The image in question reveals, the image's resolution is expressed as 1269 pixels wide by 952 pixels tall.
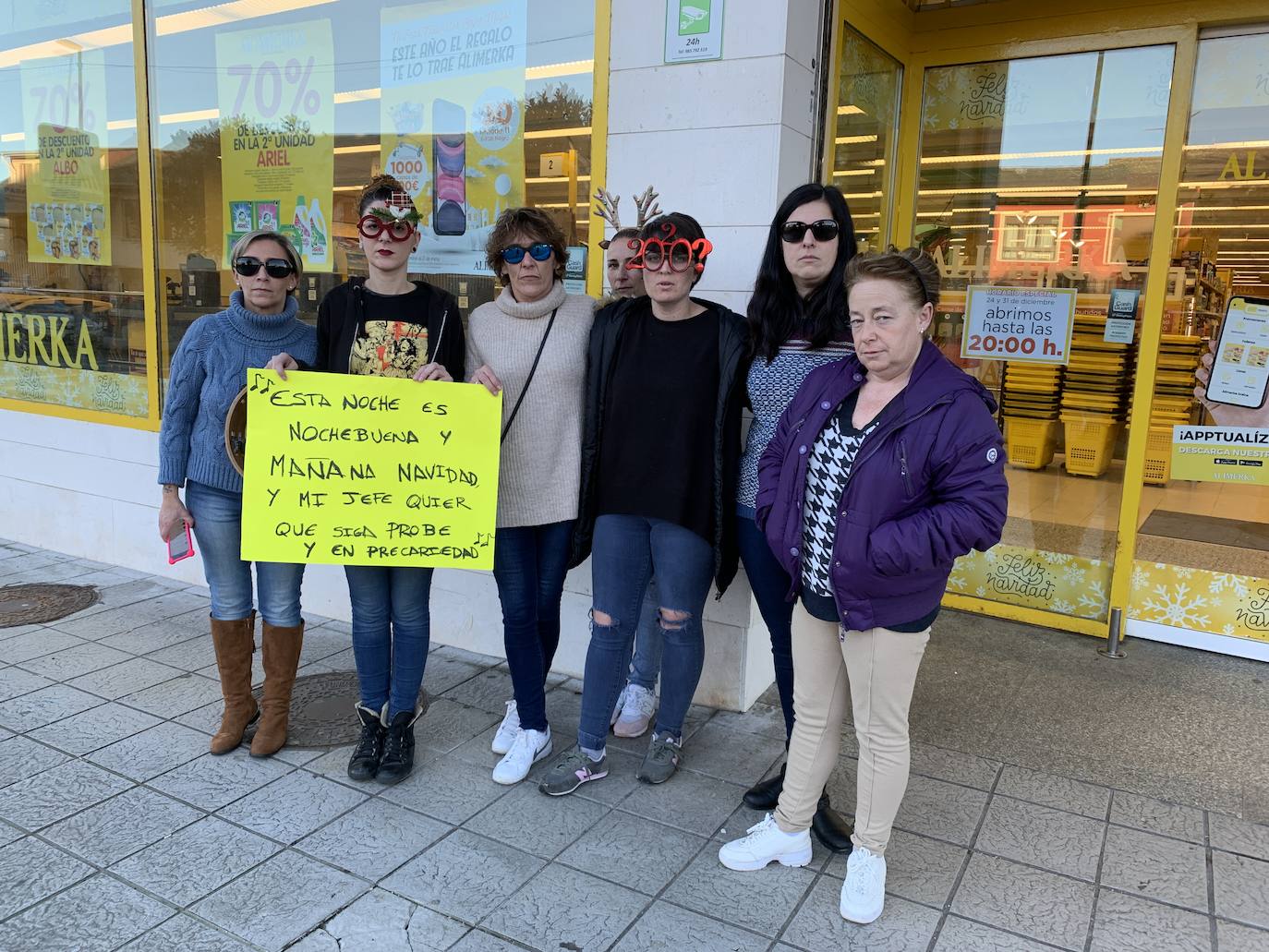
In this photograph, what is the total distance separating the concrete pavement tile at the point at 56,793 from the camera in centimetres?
286

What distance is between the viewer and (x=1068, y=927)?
243 centimetres

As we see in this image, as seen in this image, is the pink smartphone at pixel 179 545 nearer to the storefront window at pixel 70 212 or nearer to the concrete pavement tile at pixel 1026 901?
the storefront window at pixel 70 212

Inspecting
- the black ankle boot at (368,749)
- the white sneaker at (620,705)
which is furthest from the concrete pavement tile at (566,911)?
the white sneaker at (620,705)

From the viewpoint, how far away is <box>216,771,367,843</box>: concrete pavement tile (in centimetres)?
282

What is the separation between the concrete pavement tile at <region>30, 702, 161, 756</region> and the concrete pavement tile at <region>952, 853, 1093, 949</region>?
296 centimetres

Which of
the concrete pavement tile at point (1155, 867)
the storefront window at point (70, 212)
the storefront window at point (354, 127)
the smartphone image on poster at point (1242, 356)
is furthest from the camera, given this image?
the storefront window at point (70, 212)

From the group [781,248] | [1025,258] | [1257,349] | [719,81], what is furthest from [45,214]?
[1257,349]

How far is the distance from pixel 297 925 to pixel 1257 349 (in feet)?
14.9

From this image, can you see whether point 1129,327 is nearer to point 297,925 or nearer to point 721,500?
point 721,500

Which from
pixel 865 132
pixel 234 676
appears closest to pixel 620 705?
pixel 234 676

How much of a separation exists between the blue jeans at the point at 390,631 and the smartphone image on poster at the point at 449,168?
6.25 ft

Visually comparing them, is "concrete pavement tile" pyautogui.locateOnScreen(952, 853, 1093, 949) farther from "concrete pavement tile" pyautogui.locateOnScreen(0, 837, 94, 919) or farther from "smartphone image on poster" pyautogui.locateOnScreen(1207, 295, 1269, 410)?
"smartphone image on poster" pyautogui.locateOnScreen(1207, 295, 1269, 410)

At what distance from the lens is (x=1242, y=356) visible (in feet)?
13.9

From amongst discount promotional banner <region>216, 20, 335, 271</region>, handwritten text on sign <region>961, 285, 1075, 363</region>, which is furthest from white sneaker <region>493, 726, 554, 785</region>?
handwritten text on sign <region>961, 285, 1075, 363</region>
